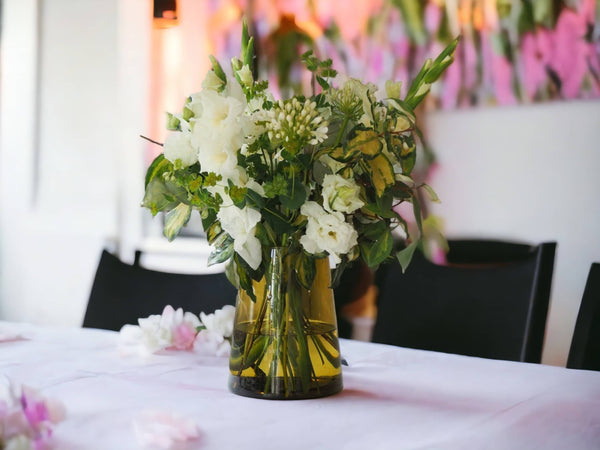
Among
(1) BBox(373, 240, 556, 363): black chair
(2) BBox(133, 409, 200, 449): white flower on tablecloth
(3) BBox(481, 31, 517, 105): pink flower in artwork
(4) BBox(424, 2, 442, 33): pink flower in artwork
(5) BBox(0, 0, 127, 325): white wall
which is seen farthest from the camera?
(5) BBox(0, 0, 127, 325): white wall

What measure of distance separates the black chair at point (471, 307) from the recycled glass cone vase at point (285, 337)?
2.03ft

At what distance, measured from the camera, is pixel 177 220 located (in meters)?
0.99

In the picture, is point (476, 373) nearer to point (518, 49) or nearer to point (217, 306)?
point (217, 306)

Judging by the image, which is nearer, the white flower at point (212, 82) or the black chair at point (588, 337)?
the white flower at point (212, 82)

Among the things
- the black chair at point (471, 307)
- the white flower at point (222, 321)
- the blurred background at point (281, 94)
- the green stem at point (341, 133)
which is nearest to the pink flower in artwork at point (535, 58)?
the blurred background at point (281, 94)

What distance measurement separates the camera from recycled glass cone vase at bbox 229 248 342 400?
3.05 ft

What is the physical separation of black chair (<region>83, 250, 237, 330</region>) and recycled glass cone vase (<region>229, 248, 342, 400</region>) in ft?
2.37

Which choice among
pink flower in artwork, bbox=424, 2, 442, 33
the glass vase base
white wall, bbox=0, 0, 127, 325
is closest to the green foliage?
the glass vase base

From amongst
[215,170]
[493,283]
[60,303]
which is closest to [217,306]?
[493,283]

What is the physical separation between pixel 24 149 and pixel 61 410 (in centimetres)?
340

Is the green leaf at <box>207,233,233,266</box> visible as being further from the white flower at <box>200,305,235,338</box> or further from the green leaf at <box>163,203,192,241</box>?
the white flower at <box>200,305,235,338</box>

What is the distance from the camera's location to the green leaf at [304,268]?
94 centimetres

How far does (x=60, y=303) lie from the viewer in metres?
3.75

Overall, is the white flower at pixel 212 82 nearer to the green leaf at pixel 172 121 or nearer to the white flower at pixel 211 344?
the green leaf at pixel 172 121
